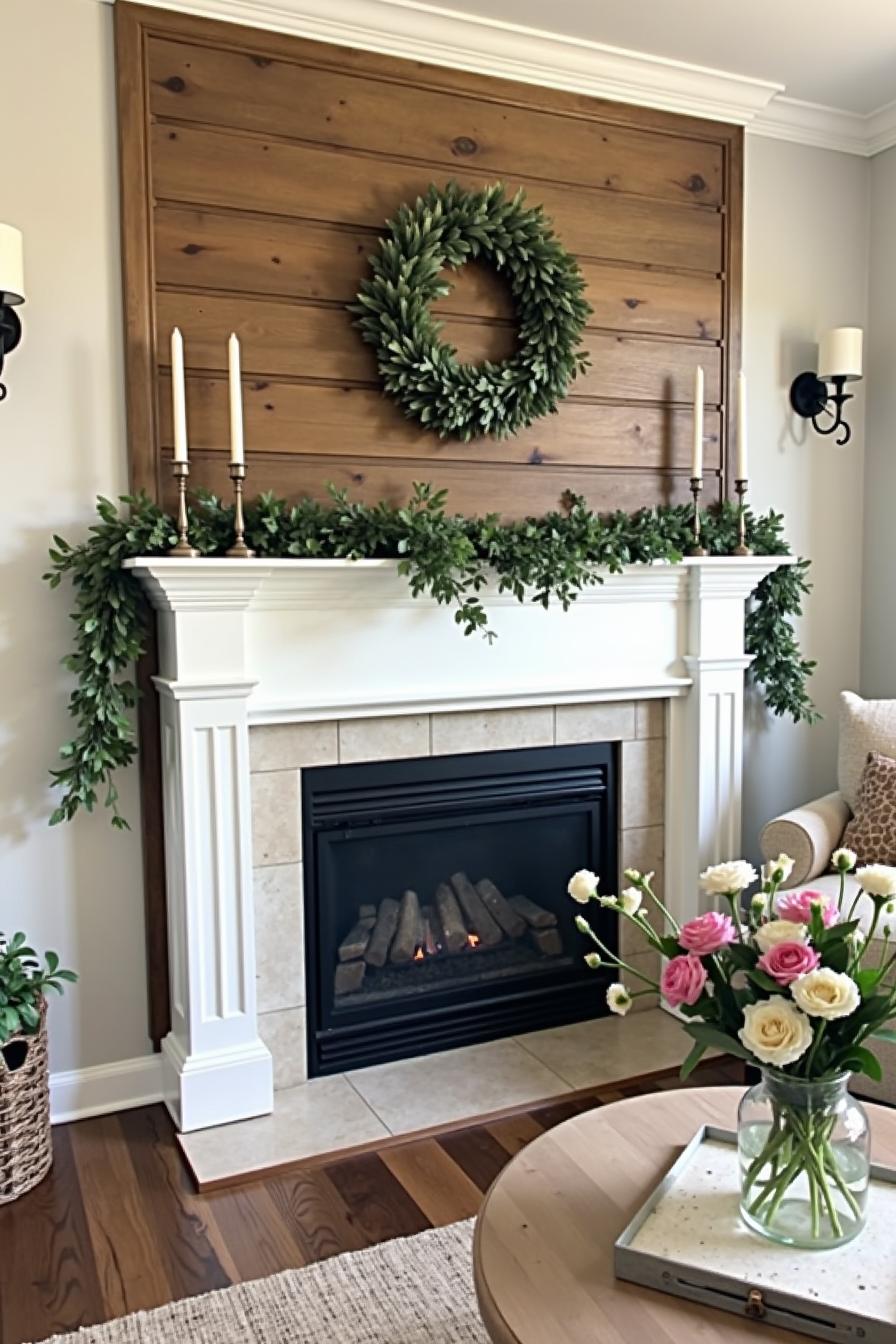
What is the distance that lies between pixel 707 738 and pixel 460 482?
1.02 metres

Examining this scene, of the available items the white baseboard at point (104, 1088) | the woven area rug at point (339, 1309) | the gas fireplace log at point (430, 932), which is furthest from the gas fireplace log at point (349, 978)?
the woven area rug at point (339, 1309)

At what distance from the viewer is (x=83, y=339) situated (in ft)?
7.97

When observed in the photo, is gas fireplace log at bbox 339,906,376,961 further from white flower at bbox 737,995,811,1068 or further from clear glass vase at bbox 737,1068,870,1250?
white flower at bbox 737,995,811,1068

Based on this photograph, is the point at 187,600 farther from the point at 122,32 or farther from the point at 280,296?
the point at 122,32

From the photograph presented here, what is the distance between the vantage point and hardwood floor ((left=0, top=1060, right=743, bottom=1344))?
1.94 metres

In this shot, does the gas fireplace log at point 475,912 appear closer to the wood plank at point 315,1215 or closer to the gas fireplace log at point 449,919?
the gas fireplace log at point 449,919

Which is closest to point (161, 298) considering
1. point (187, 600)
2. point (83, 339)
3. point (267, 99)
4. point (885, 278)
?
point (83, 339)

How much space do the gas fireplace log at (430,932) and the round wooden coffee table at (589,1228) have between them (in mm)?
1195

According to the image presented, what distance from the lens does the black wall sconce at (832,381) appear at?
3.15 meters

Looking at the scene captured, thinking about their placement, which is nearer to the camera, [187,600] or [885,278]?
[187,600]

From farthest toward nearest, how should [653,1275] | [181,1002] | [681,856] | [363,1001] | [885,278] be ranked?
[885,278], [681,856], [363,1001], [181,1002], [653,1275]

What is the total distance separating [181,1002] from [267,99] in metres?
2.15

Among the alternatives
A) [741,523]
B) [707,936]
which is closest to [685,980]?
[707,936]

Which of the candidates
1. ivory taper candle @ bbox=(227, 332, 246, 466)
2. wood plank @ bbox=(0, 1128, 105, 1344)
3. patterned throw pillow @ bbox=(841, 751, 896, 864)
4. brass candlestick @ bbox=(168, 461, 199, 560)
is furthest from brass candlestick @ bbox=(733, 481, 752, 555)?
wood plank @ bbox=(0, 1128, 105, 1344)
